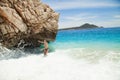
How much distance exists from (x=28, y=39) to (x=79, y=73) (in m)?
9.63

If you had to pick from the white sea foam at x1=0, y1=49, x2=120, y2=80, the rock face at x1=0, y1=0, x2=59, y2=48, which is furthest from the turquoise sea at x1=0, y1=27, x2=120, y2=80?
the rock face at x1=0, y1=0, x2=59, y2=48

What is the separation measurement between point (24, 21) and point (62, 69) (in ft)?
21.4

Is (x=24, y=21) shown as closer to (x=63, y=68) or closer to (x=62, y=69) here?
(x=63, y=68)

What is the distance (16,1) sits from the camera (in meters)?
17.4

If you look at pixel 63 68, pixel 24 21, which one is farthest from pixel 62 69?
pixel 24 21

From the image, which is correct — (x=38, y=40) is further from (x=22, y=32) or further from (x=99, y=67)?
(x=99, y=67)

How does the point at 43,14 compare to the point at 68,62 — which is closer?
the point at 68,62

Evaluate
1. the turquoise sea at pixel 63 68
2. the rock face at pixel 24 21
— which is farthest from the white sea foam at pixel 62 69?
the rock face at pixel 24 21

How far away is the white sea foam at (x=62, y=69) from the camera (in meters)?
11.2

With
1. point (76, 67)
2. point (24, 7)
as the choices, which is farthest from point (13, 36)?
point (76, 67)

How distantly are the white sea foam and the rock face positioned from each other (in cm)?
271

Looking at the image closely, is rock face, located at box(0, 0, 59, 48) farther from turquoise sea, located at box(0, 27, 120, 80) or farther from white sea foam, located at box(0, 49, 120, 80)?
white sea foam, located at box(0, 49, 120, 80)

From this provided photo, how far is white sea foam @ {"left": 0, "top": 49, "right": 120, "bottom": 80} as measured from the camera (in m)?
11.2

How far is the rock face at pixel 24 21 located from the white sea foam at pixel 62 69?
271cm
